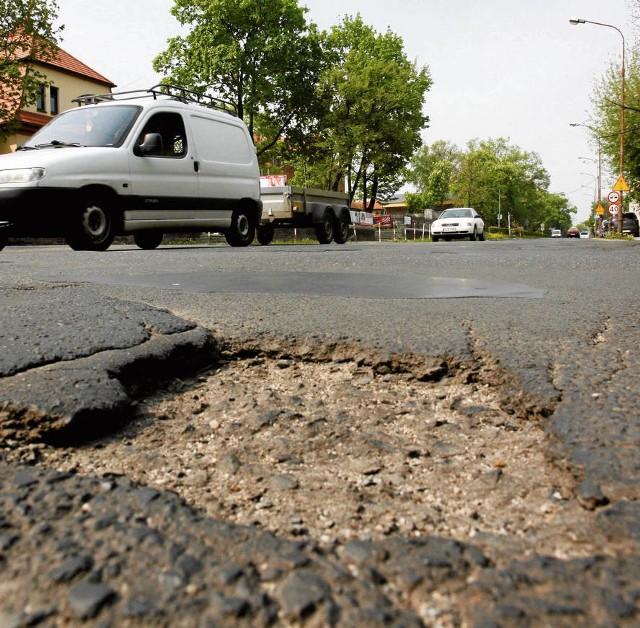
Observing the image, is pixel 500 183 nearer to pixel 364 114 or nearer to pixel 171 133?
→ pixel 364 114

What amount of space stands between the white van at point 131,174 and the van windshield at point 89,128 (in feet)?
0.04

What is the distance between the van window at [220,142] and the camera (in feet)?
33.2

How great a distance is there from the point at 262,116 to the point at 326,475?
34159 millimetres

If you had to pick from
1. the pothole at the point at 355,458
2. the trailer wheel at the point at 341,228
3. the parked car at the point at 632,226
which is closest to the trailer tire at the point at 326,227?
the trailer wheel at the point at 341,228

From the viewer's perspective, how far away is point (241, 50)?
31422 millimetres

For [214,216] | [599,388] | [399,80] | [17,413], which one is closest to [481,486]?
[599,388]

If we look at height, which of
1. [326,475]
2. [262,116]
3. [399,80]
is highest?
[399,80]

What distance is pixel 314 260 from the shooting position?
279 inches

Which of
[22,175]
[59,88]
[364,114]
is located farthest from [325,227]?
[59,88]

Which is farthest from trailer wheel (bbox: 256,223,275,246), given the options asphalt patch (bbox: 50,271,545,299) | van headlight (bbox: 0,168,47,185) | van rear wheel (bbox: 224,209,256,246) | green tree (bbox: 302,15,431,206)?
green tree (bbox: 302,15,431,206)

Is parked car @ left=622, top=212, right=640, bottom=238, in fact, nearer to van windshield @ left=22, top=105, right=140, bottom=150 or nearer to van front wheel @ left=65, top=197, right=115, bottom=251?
van windshield @ left=22, top=105, right=140, bottom=150

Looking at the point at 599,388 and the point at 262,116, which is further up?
the point at 262,116

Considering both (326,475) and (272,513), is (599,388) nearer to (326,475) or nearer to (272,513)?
(326,475)

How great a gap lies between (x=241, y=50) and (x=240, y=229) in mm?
22946
